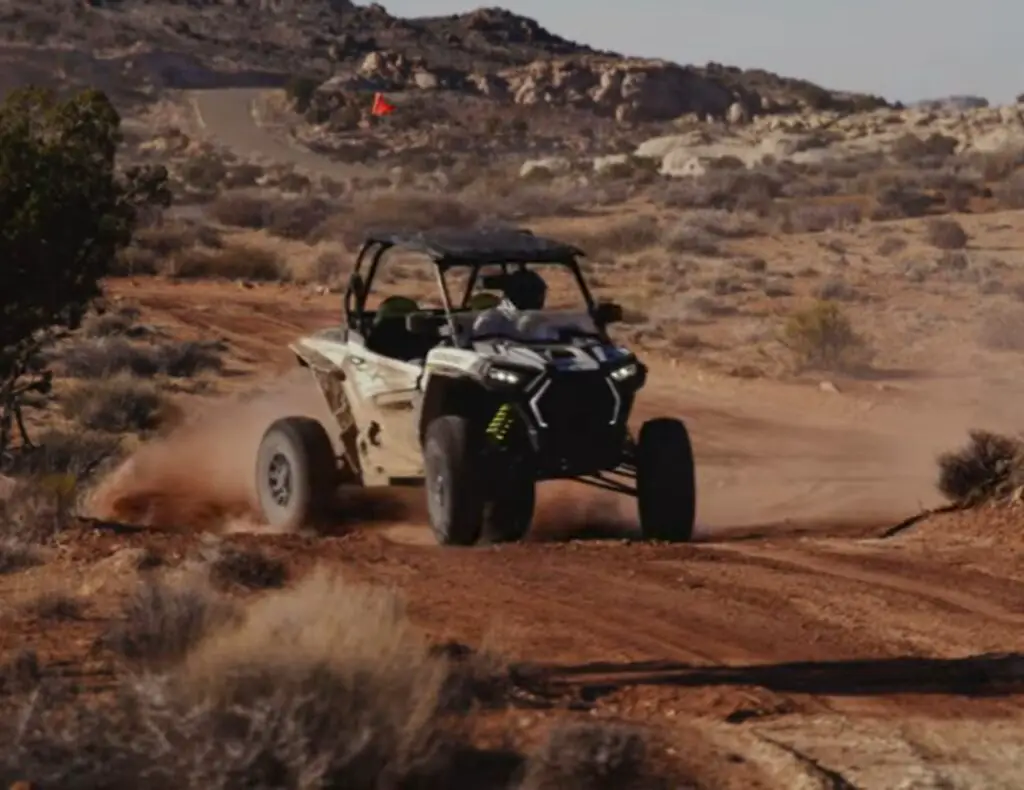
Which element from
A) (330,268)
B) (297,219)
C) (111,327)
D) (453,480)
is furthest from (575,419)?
(297,219)

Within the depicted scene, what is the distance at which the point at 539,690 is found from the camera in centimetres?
690

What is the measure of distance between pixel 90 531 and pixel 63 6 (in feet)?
319

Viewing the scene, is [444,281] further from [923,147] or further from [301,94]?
[301,94]

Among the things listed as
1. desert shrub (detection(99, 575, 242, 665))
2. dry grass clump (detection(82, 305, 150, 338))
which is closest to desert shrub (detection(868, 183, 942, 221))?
dry grass clump (detection(82, 305, 150, 338))

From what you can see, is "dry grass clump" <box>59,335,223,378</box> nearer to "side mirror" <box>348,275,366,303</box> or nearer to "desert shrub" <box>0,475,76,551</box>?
"side mirror" <box>348,275,366,303</box>

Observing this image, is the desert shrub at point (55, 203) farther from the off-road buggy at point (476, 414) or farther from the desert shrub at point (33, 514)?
the off-road buggy at point (476, 414)

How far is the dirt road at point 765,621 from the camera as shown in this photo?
21.0 feet

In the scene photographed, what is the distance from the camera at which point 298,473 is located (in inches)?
464

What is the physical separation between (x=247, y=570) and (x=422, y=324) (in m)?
2.71

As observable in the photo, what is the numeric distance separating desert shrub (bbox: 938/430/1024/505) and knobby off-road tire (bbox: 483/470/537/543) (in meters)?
Result: 3.10

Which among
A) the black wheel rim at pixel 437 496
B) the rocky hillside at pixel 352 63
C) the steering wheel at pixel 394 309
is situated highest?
the rocky hillside at pixel 352 63

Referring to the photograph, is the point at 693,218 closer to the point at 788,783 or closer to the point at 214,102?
the point at 788,783

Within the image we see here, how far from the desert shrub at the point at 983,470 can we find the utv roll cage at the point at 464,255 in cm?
276

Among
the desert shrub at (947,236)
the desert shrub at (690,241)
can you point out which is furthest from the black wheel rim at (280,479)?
the desert shrub at (947,236)
